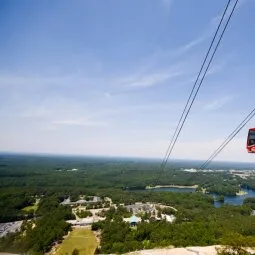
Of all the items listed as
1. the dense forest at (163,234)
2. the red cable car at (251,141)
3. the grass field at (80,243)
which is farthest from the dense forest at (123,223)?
the red cable car at (251,141)

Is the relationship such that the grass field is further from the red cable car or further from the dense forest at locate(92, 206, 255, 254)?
the red cable car

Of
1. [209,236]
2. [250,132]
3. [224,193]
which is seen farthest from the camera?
[224,193]

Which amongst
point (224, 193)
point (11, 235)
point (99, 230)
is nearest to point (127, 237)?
point (99, 230)

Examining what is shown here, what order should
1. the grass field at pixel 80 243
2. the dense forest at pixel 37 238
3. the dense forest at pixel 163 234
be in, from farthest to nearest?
the dense forest at pixel 37 238 → the grass field at pixel 80 243 → the dense forest at pixel 163 234

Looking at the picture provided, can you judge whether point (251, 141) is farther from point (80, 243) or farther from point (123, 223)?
point (123, 223)

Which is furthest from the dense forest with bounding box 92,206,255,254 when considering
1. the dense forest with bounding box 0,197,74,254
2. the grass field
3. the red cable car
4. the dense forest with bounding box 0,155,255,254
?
the red cable car

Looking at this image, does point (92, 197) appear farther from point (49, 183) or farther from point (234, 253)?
point (234, 253)

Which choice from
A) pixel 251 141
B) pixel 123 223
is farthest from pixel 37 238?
pixel 251 141

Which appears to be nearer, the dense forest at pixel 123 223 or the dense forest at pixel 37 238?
the dense forest at pixel 123 223

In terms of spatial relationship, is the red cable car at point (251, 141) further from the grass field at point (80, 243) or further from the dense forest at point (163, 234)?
the grass field at point (80, 243)
